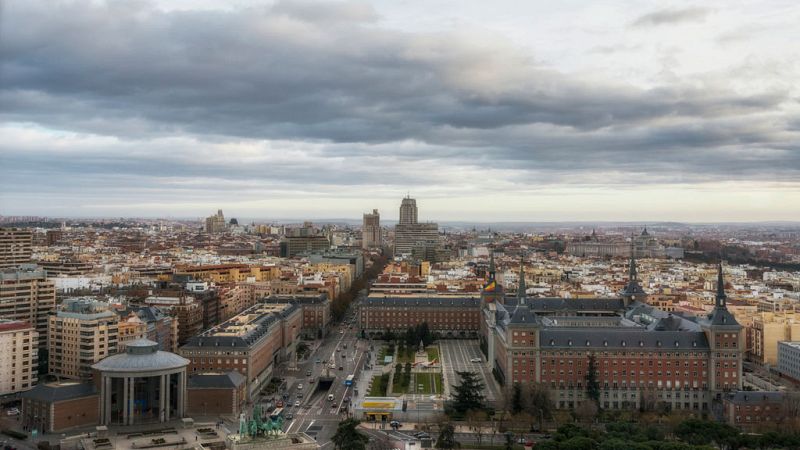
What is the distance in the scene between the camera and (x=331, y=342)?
9969 cm

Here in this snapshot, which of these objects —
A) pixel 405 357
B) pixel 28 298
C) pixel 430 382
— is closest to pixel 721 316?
pixel 430 382

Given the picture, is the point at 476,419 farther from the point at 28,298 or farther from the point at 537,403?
the point at 28,298

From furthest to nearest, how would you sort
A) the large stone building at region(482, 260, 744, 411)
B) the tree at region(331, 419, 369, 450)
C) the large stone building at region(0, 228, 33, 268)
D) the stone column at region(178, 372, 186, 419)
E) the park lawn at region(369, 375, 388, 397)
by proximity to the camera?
1. the large stone building at region(0, 228, 33, 268)
2. the park lawn at region(369, 375, 388, 397)
3. the large stone building at region(482, 260, 744, 411)
4. the stone column at region(178, 372, 186, 419)
5. the tree at region(331, 419, 369, 450)

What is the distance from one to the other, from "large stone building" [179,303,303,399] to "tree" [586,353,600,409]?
90.0 feet

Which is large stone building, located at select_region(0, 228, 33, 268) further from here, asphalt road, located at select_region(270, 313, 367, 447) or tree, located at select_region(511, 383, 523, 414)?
tree, located at select_region(511, 383, 523, 414)

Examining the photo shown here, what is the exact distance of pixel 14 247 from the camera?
11200 cm

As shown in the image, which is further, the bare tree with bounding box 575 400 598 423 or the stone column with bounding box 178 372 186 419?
the bare tree with bounding box 575 400 598 423

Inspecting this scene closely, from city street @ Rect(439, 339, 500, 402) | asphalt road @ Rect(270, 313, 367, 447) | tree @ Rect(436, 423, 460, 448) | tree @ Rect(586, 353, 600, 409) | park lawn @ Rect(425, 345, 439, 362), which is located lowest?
asphalt road @ Rect(270, 313, 367, 447)

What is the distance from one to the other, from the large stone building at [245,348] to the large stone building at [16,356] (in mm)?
11921

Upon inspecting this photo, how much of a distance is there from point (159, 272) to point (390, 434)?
9021 cm

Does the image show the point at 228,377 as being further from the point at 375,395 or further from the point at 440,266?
the point at 440,266

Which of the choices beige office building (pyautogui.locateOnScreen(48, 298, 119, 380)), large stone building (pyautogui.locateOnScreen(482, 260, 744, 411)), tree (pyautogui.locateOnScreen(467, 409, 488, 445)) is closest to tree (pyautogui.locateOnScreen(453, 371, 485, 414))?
tree (pyautogui.locateOnScreen(467, 409, 488, 445))

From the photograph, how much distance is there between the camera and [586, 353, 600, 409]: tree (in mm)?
64062

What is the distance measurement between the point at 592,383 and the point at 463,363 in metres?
21.8
